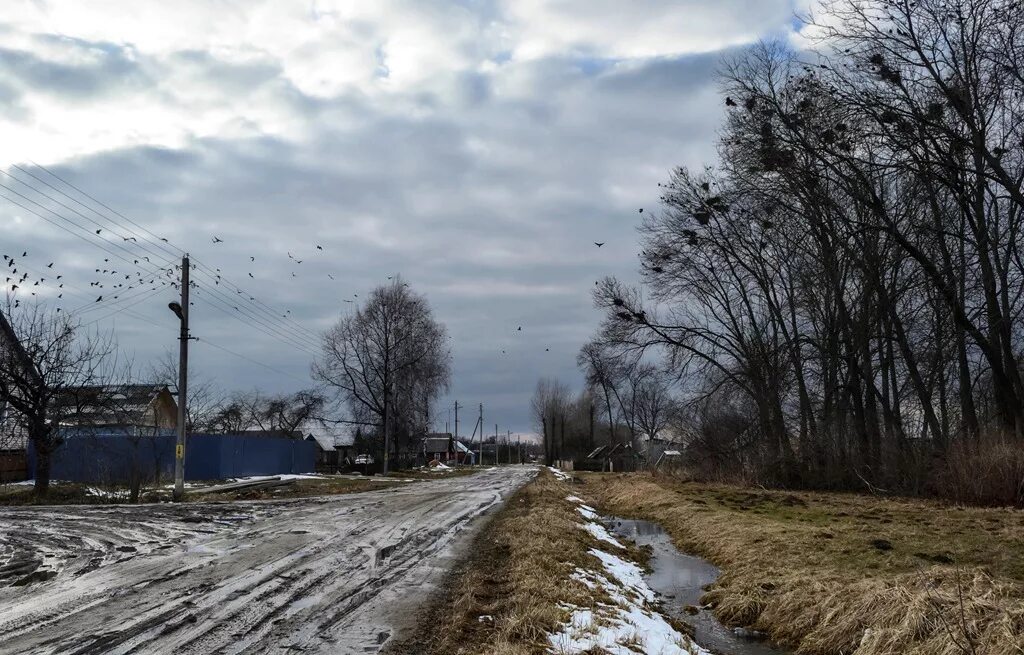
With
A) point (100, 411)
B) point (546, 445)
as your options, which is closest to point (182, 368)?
point (100, 411)

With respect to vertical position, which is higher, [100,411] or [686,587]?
[100,411]

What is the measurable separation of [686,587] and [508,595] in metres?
3.53

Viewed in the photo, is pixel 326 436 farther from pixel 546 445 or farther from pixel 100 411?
pixel 100 411

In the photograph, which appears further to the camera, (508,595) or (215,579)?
(215,579)

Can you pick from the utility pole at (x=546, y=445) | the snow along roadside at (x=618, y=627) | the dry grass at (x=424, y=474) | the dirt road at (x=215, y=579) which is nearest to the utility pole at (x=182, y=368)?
the dirt road at (x=215, y=579)

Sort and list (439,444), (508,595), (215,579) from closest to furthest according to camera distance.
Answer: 1. (508,595)
2. (215,579)
3. (439,444)

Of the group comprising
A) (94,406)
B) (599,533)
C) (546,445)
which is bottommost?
(546,445)

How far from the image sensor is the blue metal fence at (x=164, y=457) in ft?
89.4

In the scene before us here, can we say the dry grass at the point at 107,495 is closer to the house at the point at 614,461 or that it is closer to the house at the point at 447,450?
the house at the point at 614,461

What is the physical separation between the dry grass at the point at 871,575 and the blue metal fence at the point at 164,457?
1912 centimetres

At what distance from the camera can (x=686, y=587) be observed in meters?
10.9

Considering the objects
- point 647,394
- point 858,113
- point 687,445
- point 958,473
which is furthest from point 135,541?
point 647,394

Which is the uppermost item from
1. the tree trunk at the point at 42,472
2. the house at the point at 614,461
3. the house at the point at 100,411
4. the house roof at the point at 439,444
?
the house at the point at 100,411

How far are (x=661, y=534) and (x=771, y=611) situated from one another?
9.27 metres
